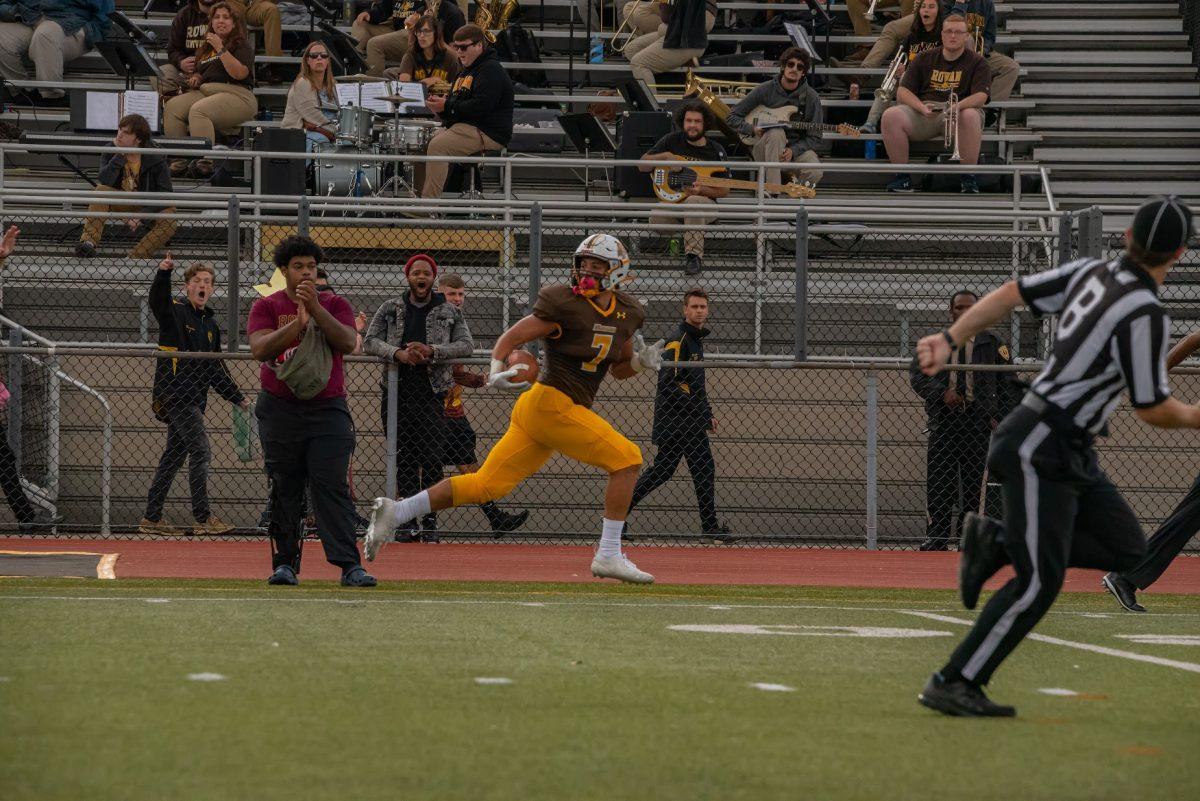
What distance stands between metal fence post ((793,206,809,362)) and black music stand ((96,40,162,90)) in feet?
28.1

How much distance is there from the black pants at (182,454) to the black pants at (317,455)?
4.03 meters

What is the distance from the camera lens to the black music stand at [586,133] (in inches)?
703

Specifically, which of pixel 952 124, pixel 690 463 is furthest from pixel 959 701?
pixel 952 124

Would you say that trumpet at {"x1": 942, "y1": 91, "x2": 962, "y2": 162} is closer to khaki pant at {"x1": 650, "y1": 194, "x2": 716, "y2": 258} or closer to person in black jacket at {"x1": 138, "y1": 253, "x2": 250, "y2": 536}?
khaki pant at {"x1": 650, "y1": 194, "x2": 716, "y2": 258}

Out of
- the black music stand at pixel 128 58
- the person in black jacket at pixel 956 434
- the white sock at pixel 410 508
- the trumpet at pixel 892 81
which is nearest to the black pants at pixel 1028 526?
the white sock at pixel 410 508

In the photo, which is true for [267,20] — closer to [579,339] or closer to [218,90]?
[218,90]

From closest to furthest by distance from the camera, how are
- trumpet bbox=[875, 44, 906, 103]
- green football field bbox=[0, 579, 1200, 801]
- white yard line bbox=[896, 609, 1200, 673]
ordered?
green football field bbox=[0, 579, 1200, 801] → white yard line bbox=[896, 609, 1200, 673] → trumpet bbox=[875, 44, 906, 103]

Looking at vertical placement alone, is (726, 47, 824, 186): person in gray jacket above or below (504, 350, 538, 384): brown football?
above

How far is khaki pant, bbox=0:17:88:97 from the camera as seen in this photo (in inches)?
803

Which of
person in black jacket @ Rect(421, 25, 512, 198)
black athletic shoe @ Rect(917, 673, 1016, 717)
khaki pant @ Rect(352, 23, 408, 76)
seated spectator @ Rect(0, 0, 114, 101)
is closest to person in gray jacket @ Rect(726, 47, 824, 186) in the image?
person in black jacket @ Rect(421, 25, 512, 198)

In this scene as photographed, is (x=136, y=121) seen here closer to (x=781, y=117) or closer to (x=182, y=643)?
(x=781, y=117)

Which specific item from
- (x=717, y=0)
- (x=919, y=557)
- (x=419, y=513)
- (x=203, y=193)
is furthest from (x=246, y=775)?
(x=717, y=0)

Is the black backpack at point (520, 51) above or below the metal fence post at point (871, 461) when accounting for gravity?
above

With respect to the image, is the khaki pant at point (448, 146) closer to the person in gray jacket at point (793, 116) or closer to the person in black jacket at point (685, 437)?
the person in gray jacket at point (793, 116)
